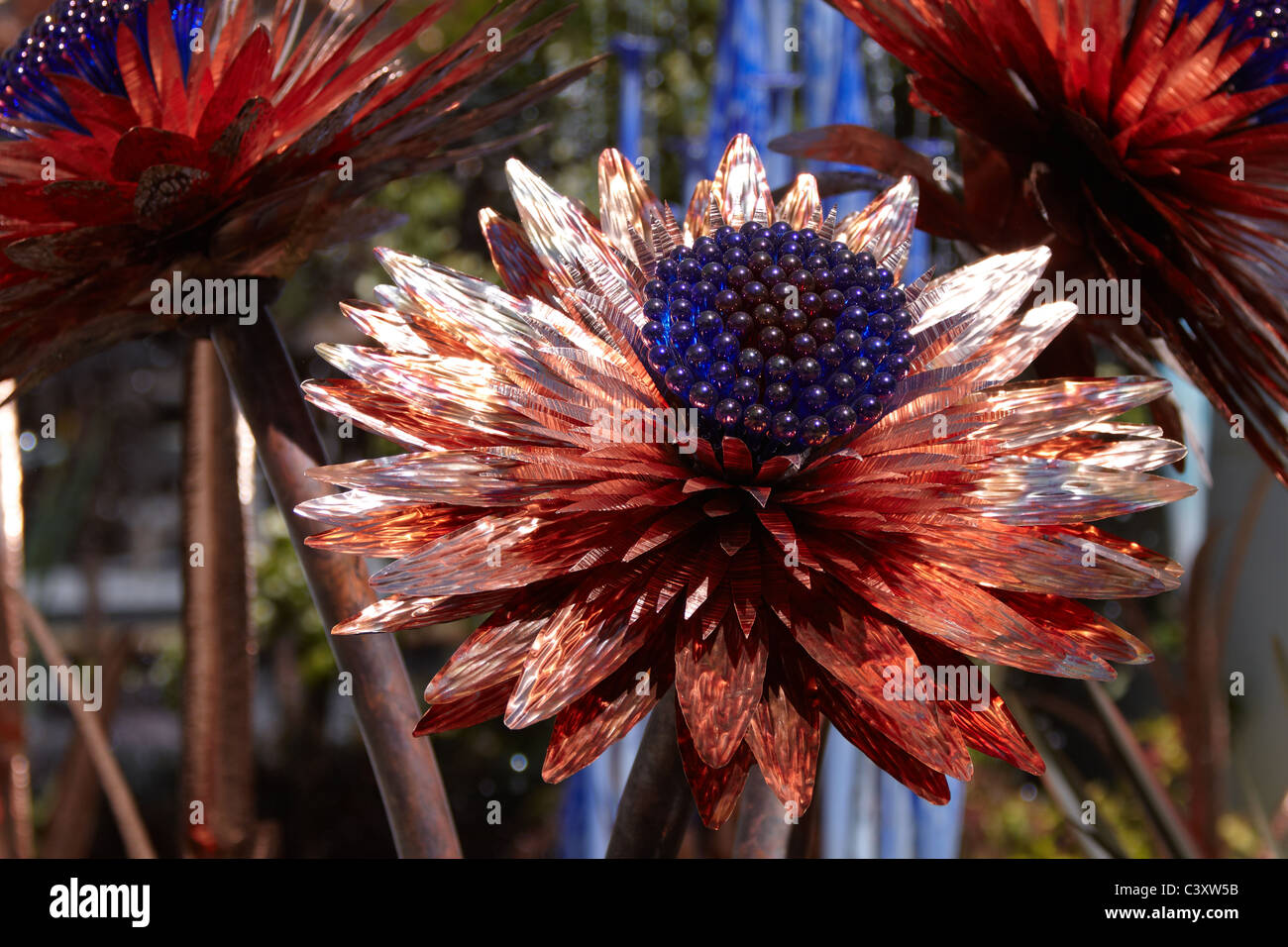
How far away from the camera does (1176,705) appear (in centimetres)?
67

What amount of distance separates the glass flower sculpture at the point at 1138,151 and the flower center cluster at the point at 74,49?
0.49 ft

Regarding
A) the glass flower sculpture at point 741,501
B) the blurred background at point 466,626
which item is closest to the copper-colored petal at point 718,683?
the glass flower sculpture at point 741,501

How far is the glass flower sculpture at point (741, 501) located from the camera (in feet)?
0.53

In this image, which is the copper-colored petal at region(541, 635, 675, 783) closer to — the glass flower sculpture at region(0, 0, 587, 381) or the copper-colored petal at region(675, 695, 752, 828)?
the copper-colored petal at region(675, 695, 752, 828)

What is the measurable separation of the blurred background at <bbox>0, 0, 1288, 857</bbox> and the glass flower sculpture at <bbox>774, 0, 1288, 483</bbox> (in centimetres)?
25

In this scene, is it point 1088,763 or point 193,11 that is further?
point 1088,763

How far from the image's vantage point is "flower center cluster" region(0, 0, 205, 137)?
23 centimetres

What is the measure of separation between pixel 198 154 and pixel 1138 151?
0.66ft

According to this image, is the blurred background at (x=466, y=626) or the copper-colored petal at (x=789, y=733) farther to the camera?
the blurred background at (x=466, y=626)

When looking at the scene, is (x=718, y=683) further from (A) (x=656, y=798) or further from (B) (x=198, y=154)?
(B) (x=198, y=154)

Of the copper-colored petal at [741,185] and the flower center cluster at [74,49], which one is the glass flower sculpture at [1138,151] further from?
the flower center cluster at [74,49]
